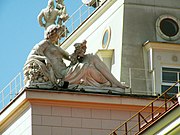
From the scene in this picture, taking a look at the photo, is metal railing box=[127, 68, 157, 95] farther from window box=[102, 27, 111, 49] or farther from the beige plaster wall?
the beige plaster wall

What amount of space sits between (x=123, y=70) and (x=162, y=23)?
2.75 m

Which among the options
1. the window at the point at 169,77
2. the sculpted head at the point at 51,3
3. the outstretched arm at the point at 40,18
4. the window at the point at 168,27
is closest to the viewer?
the window at the point at 169,77

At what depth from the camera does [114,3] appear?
52812mm

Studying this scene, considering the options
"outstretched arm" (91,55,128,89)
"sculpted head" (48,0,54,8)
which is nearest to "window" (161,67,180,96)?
"outstretched arm" (91,55,128,89)

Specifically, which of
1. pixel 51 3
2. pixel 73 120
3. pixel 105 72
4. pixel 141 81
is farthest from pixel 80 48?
pixel 51 3

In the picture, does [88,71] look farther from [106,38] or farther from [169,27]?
[169,27]

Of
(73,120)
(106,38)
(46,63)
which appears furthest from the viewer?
(106,38)

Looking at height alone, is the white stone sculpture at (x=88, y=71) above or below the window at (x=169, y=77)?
below

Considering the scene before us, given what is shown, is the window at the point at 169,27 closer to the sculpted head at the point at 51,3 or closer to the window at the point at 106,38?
the window at the point at 106,38

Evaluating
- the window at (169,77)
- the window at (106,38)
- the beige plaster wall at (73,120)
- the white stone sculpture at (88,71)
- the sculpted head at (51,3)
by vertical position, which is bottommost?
the beige plaster wall at (73,120)

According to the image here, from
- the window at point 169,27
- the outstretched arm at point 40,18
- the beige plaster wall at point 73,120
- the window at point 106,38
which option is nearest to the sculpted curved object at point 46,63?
the beige plaster wall at point 73,120

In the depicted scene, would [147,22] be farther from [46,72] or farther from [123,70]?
[46,72]

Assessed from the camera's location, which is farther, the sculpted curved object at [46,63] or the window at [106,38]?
the window at [106,38]

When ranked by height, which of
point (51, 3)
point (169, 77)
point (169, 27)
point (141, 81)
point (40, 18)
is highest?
point (51, 3)
